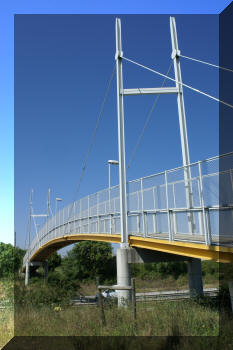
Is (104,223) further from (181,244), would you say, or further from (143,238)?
(181,244)

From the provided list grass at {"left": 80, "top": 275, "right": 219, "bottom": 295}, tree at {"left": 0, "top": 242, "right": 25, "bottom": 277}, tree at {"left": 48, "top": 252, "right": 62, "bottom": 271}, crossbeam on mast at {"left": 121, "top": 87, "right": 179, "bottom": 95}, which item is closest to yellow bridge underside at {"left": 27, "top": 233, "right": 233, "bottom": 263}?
crossbeam on mast at {"left": 121, "top": 87, "right": 179, "bottom": 95}

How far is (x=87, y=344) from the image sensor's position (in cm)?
677

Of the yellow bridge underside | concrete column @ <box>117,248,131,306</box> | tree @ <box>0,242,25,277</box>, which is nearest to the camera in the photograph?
the yellow bridge underside

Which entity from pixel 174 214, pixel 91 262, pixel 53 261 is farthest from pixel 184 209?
pixel 53 261

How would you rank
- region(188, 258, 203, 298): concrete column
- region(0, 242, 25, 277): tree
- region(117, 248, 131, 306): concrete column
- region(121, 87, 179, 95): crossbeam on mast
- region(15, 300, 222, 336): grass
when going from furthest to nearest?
region(0, 242, 25, 277): tree < region(121, 87, 179, 95): crossbeam on mast < region(188, 258, 203, 298): concrete column < region(117, 248, 131, 306): concrete column < region(15, 300, 222, 336): grass

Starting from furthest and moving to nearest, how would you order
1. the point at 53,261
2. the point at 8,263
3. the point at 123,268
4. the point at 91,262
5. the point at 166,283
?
the point at 8,263, the point at 53,261, the point at 91,262, the point at 166,283, the point at 123,268

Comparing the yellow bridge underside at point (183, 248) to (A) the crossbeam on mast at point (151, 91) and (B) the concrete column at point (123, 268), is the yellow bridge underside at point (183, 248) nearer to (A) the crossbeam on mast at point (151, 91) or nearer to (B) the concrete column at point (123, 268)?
(B) the concrete column at point (123, 268)

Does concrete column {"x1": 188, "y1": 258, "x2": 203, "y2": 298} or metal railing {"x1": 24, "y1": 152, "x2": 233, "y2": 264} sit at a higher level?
metal railing {"x1": 24, "y1": 152, "x2": 233, "y2": 264}

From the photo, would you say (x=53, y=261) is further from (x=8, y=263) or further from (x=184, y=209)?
(x=184, y=209)

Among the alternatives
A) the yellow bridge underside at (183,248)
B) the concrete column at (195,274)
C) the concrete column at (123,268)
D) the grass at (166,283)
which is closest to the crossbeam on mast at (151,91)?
the yellow bridge underside at (183,248)

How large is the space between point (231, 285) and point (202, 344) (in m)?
2.34

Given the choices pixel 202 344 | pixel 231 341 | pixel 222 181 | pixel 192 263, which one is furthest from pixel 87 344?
pixel 192 263

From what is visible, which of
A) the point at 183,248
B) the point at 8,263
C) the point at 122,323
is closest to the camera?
the point at 122,323

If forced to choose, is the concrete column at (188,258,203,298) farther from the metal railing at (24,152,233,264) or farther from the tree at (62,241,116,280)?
the tree at (62,241,116,280)
